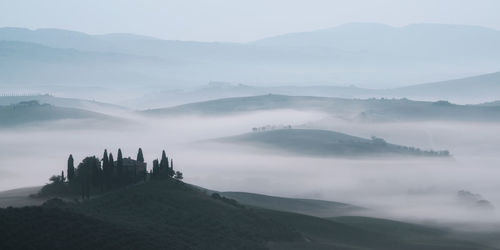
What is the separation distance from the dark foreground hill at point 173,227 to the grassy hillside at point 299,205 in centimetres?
1832

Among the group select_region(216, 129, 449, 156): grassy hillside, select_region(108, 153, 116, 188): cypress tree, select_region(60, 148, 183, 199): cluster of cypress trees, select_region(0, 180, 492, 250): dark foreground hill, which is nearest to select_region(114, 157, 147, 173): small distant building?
select_region(60, 148, 183, 199): cluster of cypress trees

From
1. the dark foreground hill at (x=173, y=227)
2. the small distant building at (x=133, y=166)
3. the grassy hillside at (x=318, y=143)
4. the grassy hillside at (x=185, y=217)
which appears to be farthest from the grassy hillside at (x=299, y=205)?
the grassy hillside at (x=318, y=143)

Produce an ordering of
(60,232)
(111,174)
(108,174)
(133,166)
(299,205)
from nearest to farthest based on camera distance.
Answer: (60,232) < (108,174) < (111,174) < (133,166) < (299,205)

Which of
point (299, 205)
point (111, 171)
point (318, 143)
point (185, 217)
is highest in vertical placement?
point (318, 143)

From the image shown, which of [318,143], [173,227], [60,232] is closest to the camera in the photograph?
[60,232]

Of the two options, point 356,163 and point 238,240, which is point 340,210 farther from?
point 356,163

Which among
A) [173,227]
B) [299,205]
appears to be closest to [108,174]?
[173,227]

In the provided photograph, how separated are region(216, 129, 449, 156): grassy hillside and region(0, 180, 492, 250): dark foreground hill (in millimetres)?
103582

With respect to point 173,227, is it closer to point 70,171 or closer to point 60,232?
point 60,232

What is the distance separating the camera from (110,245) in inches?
1671

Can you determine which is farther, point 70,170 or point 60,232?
point 70,170

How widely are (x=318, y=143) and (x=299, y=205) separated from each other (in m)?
89.1

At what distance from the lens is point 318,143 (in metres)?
184

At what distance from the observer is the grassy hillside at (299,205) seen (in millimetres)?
89562
